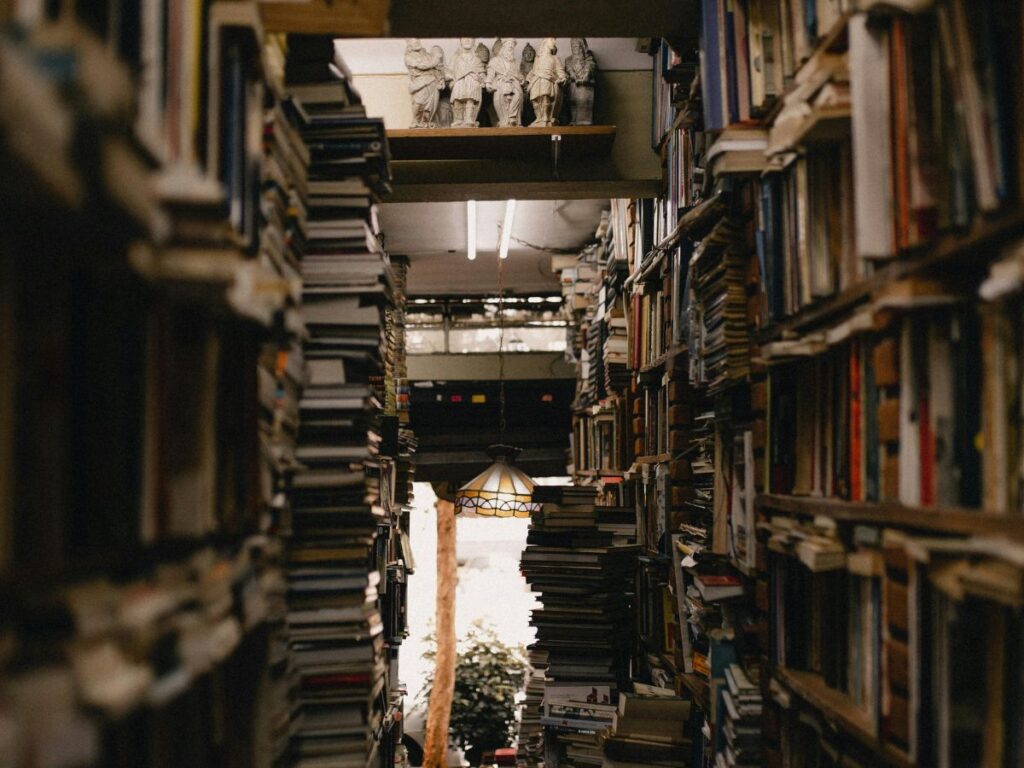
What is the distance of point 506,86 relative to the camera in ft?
14.1

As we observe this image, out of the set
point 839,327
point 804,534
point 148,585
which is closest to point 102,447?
point 148,585

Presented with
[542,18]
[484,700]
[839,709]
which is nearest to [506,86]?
[542,18]

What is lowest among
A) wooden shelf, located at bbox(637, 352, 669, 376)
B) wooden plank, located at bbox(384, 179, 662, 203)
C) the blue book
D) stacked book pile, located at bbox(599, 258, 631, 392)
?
wooden shelf, located at bbox(637, 352, 669, 376)

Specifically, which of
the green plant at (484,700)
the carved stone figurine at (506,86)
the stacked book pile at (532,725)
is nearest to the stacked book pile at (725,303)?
the carved stone figurine at (506,86)

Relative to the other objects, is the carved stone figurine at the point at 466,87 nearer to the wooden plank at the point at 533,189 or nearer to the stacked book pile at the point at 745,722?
the wooden plank at the point at 533,189

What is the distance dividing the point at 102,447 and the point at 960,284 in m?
1.26

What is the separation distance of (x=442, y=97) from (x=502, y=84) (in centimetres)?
29

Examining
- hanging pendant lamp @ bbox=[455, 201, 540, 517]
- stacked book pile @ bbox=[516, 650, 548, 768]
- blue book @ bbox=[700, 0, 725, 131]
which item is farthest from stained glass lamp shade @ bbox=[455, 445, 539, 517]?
blue book @ bbox=[700, 0, 725, 131]

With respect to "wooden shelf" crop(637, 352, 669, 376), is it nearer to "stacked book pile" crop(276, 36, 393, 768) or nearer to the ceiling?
the ceiling

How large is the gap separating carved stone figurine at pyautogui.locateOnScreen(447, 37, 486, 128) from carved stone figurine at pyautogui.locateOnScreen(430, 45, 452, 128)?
41 millimetres

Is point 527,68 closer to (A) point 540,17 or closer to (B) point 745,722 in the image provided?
(A) point 540,17

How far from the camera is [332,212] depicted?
2.17 m

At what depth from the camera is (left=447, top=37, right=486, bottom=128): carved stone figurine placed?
424 cm

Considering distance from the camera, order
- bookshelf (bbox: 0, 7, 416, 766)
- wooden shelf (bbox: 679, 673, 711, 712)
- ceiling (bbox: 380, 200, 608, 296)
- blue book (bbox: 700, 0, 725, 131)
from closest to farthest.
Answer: bookshelf (bbox: 0, 7, 416, 766)
blue book (bbox: 700, 0, 725, 131)
wooden shelf (bbox: 679, 673, 711, 712)
ceiling (bbox: 380, 200, 608, 296)
